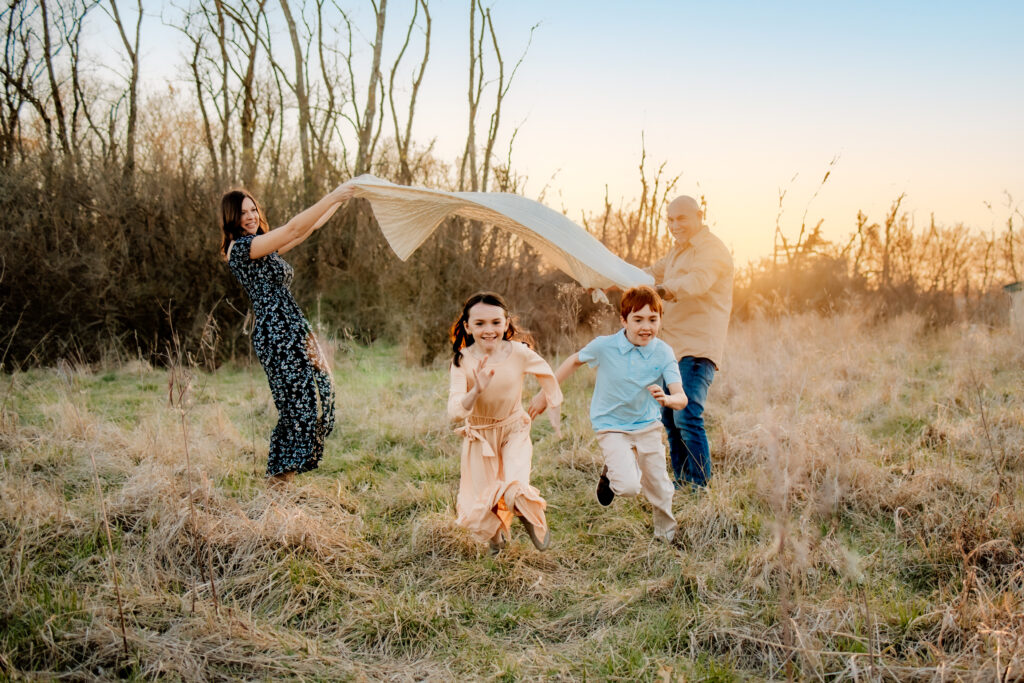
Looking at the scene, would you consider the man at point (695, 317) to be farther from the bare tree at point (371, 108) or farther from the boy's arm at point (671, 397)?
the bare tree at point (371, 108)

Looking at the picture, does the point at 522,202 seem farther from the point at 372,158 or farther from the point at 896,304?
the point at 372,158

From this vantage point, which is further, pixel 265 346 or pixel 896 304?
pixel 896 304

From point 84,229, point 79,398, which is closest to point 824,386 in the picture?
point 79,398

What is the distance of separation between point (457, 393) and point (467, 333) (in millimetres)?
365

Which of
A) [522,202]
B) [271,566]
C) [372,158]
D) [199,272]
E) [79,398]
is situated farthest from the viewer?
[372,158]

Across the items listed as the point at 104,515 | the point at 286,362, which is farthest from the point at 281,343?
the point at 104,515

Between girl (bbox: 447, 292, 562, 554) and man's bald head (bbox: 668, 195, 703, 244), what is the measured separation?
1380mm

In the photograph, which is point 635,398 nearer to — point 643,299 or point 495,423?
point 643,299

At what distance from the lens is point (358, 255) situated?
1219cm

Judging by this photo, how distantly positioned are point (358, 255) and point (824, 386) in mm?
8333

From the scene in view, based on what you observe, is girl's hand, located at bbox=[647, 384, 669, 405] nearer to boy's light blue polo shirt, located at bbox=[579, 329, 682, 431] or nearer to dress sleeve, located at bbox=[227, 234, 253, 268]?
boy's light blue polo shirt, located at bbox=[579, 329, 682, 431]

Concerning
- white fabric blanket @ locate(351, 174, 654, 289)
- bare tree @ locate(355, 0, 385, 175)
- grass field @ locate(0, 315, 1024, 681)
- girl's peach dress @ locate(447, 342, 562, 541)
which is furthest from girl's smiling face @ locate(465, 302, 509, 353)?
bare tree @ locate(355, 0, 385, 175)

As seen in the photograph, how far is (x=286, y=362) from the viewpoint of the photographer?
4.06 metres

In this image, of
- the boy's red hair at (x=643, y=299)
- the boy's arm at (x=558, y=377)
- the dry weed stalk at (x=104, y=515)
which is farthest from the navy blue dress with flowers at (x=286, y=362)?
the boy's red hair at (x=643, y=299)
